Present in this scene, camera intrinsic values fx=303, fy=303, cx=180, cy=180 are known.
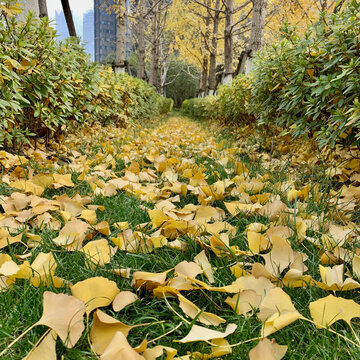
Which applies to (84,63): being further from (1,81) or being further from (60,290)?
(60,290)

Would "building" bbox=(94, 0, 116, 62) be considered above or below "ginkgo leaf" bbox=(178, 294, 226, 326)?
above

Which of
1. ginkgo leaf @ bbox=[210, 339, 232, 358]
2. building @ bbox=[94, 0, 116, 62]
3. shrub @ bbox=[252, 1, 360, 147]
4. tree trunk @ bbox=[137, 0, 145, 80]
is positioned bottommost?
ginkgo leaf @ bbox=[210, 339, 232, 358]

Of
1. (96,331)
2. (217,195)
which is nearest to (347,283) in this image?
(96,331)

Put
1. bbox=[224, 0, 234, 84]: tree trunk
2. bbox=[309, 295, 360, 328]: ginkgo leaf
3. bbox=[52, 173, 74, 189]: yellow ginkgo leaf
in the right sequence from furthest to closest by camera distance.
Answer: bbox=[224, 0, 234, 84]: tree trunk, bbox=[52, 173, 74, 189]: yellow ginkgo leaf, bbox=[309, 295, 360, 328]: ginkgo leaf

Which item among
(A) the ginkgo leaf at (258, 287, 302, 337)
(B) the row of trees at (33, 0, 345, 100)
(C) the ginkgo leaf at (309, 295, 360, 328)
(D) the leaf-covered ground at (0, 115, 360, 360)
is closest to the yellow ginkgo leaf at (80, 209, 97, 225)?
(D) the leaf-covered ground at (0, 115, 360, 360)

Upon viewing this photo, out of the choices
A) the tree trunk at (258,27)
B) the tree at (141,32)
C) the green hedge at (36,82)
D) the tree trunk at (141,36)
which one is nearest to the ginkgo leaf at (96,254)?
the green hedge at (36,82)

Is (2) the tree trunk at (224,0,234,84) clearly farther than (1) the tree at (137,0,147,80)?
No

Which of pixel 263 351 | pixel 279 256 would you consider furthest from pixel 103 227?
pixel 263 351

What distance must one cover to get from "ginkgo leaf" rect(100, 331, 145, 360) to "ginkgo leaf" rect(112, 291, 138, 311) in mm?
191

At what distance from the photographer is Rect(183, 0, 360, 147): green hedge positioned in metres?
1.97

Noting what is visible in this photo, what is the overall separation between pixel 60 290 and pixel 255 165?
7.42 feet

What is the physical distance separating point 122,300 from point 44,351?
0.25 meters

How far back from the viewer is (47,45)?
272 cm

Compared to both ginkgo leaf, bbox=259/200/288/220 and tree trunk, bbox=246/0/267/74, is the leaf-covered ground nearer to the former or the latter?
ginkgo leaf, bbox=259/200/288/220
